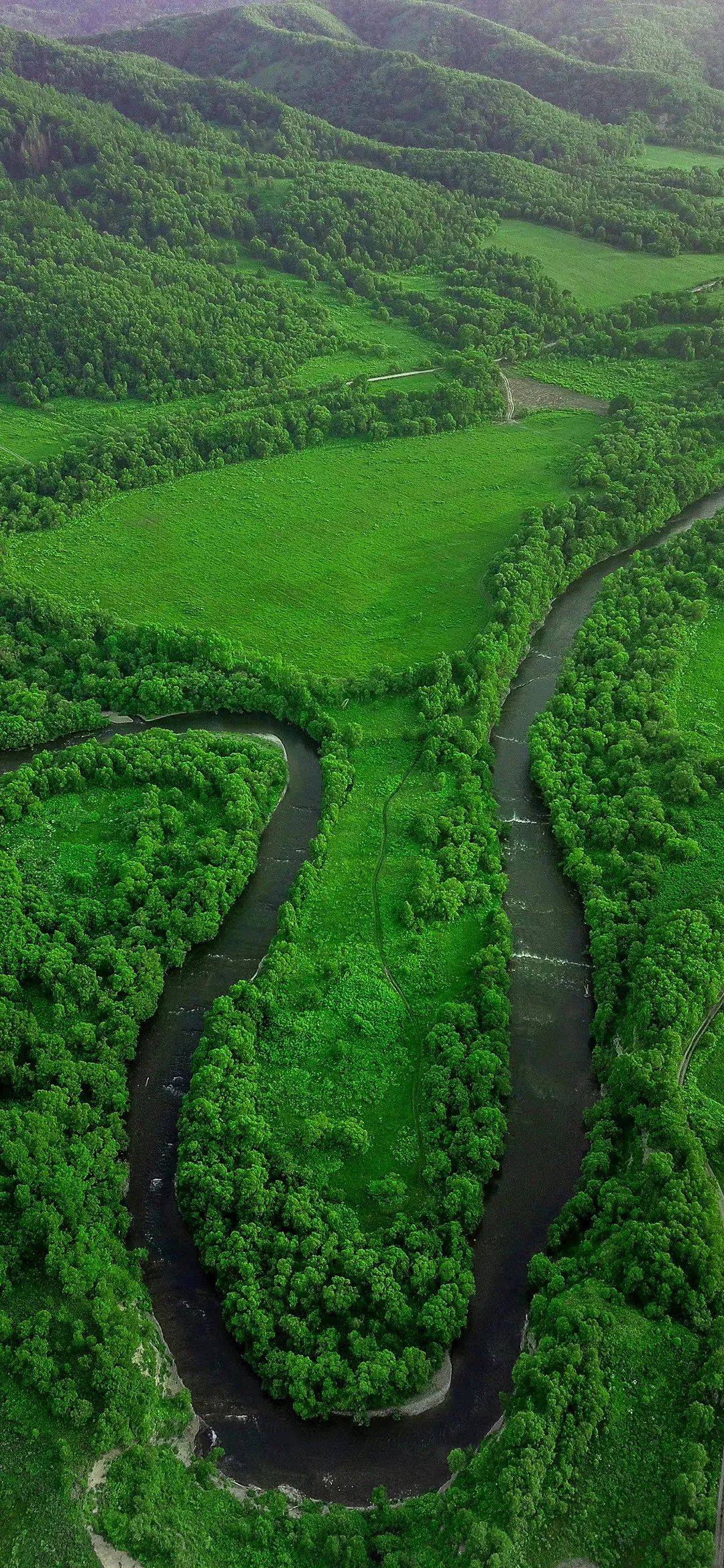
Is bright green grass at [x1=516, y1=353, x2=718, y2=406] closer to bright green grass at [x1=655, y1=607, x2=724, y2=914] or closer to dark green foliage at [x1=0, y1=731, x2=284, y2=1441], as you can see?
bright green grass at [x1=655, y1=607, x2=724, y2=914]

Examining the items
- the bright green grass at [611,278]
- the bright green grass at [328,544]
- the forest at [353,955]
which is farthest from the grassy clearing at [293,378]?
the bright green grass at [611,278]

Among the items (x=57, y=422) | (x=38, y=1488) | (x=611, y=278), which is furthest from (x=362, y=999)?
(x=611, y=278)

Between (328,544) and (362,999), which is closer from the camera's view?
(362,999)

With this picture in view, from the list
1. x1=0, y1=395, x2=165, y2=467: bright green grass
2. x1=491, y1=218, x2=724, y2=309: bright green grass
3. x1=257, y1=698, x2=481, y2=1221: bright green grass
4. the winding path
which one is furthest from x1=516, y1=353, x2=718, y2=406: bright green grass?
x1=257, y1=698, x2=481, y2=1221: bright green grass

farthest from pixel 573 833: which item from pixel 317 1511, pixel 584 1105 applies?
pixel 317 1511

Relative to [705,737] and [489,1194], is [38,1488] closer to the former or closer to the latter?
[489,1194]

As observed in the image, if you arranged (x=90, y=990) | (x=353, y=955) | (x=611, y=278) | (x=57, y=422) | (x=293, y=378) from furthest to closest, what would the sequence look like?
(x=611, y=278) < (x=293, y=378) < (x=57, y=422) < (x=353, y=955) < (x=90, y=990)
